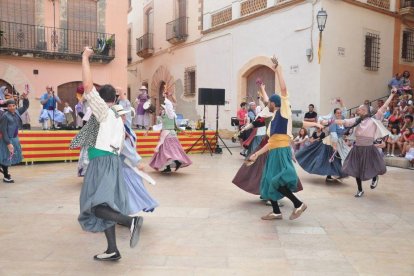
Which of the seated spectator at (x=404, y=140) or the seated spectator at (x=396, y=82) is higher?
the seated spectator at (x=396, y=82)

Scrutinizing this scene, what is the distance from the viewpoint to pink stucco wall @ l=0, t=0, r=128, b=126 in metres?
18.1

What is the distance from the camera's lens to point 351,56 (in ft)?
49.7

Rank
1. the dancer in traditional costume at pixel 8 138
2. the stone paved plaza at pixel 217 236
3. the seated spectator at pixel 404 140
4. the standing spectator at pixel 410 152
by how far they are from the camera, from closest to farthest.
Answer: the stone paved plaza at pixel 217 236
the dancer in traditional costume at pixel 8 138
the standing spectator at pixel 410 152
the seated spectator at pixel 404 140

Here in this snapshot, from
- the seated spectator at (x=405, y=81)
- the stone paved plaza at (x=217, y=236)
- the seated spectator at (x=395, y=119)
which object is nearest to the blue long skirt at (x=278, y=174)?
the stone paved plaza at (x=217, y=236)

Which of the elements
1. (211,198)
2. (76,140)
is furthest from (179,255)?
(211,198)

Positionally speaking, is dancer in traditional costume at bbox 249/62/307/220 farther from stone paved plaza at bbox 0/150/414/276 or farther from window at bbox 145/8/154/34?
window at bbox 145/8/154/34

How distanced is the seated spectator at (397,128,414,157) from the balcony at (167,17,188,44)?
42.3 feet

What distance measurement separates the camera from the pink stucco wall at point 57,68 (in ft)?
59.5

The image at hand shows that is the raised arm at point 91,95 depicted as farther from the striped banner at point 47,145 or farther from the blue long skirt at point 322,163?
the striped banner at point 47,145

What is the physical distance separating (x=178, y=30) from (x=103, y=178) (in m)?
19.6

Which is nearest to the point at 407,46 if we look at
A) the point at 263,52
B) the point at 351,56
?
the point at 351,56

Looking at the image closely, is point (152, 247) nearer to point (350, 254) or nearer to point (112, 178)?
point (112, 178)

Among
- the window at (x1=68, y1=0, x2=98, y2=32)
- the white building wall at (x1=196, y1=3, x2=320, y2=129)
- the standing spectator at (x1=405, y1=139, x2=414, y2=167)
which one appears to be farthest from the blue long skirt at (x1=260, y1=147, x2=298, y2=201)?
the window at (x1=68, y1=0, x2=98, y2=32)

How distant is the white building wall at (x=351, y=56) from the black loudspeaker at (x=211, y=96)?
3.56 meters
